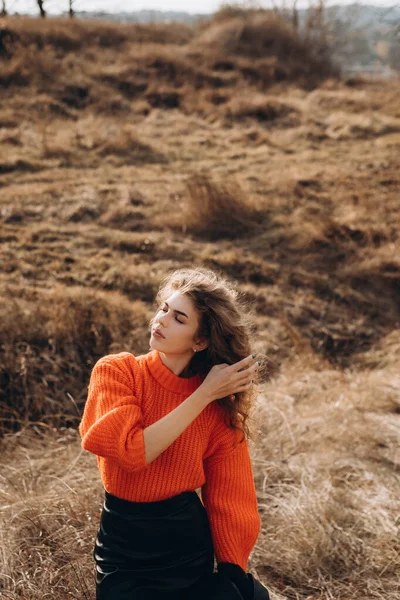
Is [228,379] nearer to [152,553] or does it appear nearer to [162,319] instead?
[162,319]

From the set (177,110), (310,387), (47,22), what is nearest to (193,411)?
(310,387)

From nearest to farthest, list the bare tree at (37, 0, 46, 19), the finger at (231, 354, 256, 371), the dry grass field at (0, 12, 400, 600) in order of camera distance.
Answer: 1. the finger at (231, 354, 256, 371)
2. the dry grass field at (0, 12, 400, 600)
3. the bare tree at (37, 0, 46, 19)

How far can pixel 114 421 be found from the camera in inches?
76.4

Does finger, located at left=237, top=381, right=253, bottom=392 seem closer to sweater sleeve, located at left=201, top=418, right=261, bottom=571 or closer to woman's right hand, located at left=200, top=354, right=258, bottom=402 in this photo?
woman's right hand, located at left=200, top=354, right=258, bottom=402

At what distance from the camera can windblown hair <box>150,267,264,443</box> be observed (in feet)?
7.07

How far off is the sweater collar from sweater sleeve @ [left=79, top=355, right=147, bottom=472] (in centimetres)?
10

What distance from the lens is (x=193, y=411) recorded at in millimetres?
1971

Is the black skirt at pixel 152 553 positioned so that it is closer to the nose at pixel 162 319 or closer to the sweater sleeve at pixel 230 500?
the sweater sleeve at pixel 230 500

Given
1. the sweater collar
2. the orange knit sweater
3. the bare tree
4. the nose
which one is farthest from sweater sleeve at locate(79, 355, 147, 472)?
the bare tree

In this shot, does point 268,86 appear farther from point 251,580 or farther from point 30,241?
point 251,580

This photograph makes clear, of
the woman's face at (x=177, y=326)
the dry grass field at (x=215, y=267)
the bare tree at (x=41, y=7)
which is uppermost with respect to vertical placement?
the bare tree at (x=41, y=7)

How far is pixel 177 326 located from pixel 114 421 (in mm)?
385

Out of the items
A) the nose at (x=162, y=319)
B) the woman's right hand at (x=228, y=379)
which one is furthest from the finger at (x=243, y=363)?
the nose at (x=162, y=319)

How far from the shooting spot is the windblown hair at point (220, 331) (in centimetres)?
215
